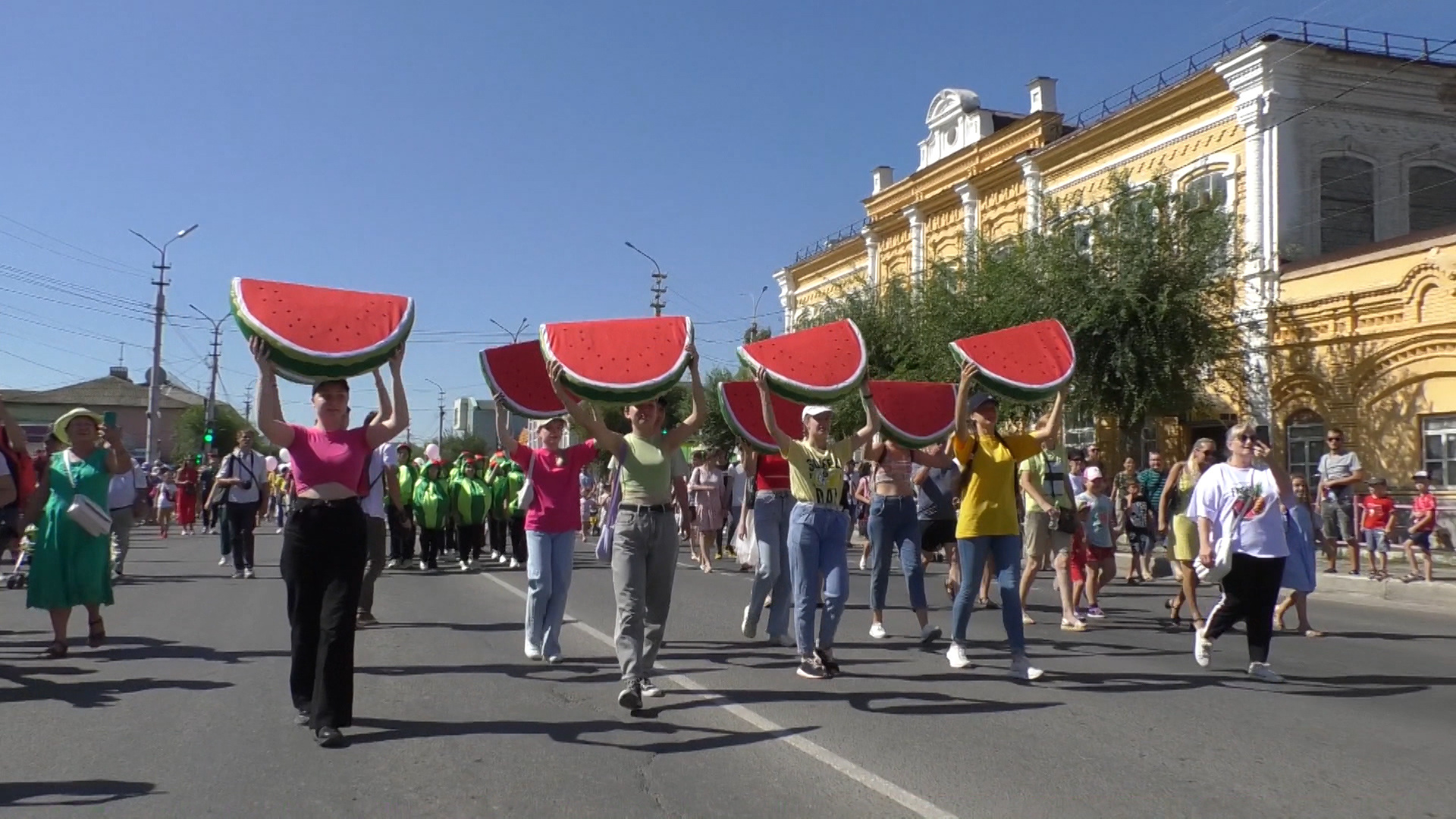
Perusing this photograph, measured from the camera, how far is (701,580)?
15.5 m

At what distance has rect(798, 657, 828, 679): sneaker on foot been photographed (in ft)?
25.7

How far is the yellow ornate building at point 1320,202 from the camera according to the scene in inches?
879

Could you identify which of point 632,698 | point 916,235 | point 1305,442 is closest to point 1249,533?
point 632,698

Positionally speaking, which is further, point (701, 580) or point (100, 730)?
point (701, 580)

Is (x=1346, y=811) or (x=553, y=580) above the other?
(x=553, y=580)

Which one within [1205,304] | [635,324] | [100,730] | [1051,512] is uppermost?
[1205,304]

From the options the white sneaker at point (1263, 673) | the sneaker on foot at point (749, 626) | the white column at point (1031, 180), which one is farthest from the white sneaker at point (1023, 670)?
the white column at point (1031, 180)

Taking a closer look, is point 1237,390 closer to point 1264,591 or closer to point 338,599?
point 1264,591

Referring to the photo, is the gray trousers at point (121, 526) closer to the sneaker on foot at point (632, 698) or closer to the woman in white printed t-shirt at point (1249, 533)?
the sneaker on foot at point (632, 698)

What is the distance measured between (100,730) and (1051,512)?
22.1ft

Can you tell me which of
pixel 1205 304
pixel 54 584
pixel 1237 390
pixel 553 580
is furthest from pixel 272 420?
pixel 1237 390

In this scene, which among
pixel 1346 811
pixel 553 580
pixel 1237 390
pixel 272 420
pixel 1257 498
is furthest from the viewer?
pixel 1237 390

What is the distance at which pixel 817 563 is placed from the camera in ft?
25.5

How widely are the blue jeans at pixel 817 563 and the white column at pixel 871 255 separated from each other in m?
33.2
